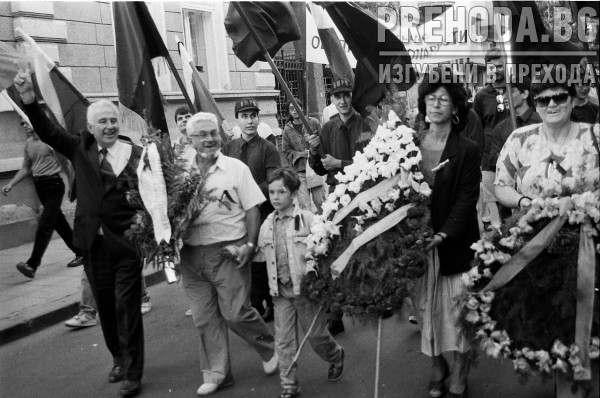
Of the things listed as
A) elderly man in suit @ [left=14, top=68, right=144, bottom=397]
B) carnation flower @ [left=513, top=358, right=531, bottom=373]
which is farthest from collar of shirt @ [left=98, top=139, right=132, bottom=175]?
carnation flower @ [left=513, top=358, right=531, bottom=373]

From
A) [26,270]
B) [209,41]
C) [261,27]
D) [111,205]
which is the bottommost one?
[26,270]

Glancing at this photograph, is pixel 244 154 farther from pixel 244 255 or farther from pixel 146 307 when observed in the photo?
pixel 244 255

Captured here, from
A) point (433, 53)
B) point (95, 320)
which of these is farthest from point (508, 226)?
point (433, 53)

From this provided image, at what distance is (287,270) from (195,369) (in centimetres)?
139

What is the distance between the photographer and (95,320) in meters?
7.99

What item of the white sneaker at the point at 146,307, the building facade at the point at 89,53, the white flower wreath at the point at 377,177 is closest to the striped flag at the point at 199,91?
the building facade at the point at 89,53

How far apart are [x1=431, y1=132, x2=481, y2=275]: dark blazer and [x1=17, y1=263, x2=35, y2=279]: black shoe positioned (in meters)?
6.17

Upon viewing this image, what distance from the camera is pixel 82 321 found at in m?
7.89

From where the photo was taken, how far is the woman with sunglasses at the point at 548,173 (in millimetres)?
4117

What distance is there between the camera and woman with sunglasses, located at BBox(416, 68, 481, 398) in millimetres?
5023

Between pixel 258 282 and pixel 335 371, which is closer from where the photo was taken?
pixel 335 371

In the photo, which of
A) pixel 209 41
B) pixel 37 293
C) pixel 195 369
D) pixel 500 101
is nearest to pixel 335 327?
pixel 195 369

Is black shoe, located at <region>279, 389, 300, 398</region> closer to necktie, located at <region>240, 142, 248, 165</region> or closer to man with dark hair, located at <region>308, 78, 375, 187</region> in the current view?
man with dark hair, located at <region>308, 78, 375, 187</region>

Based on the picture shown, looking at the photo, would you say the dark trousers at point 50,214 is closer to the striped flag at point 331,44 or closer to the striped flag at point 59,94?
the striped flag at point 59,94
